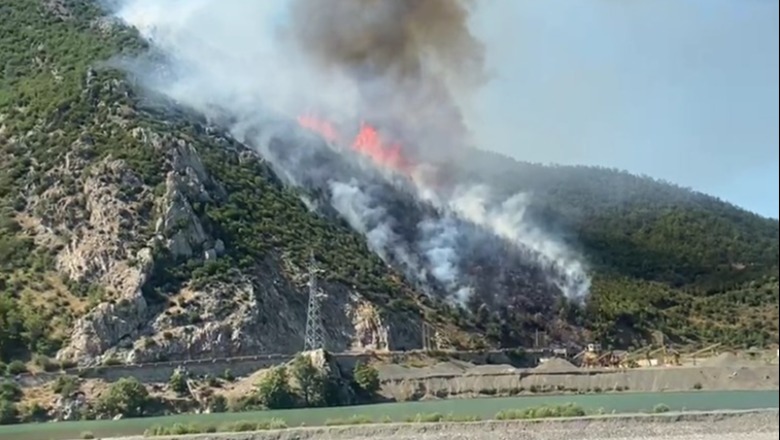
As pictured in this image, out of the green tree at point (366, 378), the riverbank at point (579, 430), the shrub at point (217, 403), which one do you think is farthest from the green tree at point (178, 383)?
the riverbank at point (579, 430)

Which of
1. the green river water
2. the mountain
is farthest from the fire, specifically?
the green river water

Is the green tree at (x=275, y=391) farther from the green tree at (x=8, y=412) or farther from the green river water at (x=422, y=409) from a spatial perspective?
the green tree at (x=8, y=412)

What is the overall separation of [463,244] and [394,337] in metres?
31.2

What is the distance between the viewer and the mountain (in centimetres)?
3459

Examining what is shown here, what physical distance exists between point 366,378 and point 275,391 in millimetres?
5640

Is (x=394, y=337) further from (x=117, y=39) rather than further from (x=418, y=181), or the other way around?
(x=418, y=181)

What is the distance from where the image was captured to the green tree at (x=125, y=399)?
2952 cm

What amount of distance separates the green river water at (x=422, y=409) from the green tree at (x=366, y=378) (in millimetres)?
1715

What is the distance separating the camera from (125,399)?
102 feet

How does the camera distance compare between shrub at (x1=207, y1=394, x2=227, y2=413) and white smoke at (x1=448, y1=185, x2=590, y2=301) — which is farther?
white smoke at (x1=448, y1=185, x2=590, y2=301)

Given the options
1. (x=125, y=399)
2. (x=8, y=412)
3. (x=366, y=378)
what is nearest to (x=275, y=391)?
(x=125, y=399)

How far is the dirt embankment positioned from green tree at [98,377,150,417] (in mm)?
8914

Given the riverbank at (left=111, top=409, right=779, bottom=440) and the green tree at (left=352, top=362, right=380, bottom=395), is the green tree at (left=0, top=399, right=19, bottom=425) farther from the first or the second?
the green tree at (left=352, top=362, right=380, bottom=395)

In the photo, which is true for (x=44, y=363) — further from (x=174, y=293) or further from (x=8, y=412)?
(x=174, y=293)
